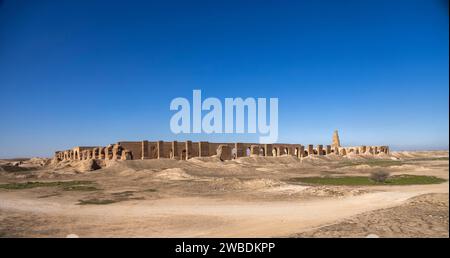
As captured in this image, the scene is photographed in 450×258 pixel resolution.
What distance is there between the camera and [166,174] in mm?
27734

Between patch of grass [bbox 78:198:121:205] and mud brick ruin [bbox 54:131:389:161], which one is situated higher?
Result: mud brick ruin [bbox 54:131:389:161]

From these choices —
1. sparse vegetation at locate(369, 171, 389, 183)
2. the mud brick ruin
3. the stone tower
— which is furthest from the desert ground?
the stone tower

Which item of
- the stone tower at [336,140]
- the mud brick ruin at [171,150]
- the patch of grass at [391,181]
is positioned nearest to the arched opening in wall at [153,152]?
the mud brick ruin at [171,150]

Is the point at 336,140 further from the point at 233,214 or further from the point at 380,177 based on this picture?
the point at 233,214

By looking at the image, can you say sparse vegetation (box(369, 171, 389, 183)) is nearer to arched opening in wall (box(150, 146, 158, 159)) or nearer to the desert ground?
the desert ground

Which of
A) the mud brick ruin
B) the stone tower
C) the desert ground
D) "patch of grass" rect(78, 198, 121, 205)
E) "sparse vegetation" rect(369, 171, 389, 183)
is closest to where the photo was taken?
the desert ground

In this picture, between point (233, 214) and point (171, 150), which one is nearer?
point (233, 214)

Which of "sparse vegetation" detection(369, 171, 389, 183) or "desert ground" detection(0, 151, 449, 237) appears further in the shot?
"sparse vegetation" detection(369, 171, 389, 183)

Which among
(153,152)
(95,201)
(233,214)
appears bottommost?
(95,201)

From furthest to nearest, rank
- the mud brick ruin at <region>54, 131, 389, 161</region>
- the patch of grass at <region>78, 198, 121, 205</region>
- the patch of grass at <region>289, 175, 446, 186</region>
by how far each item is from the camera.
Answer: the mud brick ruin at <region>54, 131, 389, 161</region> < the patch of grass at <region>289, 175, 446, 186</region> < the patch of grass at <region>78, 198, 121, 205</region>

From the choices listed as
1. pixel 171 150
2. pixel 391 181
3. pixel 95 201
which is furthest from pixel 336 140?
pixel 95 201
